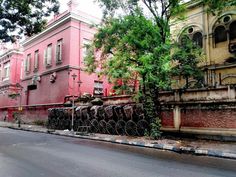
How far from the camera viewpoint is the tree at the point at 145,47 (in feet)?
41.3

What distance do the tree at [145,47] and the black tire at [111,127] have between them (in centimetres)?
298

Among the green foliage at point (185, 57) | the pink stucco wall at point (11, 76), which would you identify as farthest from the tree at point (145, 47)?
the pink stucco wall at point (11, 76)

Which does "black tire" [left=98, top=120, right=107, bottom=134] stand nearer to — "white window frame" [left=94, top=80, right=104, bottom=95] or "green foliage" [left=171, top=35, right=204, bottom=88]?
"green foliage" [left=171, top=35, right=204, bottom=88]

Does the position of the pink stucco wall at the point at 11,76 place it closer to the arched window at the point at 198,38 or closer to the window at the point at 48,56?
the window at the point at 48,56

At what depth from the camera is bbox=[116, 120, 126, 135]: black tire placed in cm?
1560


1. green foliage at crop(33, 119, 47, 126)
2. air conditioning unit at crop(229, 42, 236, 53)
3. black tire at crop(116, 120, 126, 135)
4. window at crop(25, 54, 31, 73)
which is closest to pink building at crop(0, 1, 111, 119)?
window at crop(25, 54, 31, 73)

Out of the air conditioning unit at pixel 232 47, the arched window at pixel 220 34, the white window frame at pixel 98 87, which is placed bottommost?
the white window frame at pixel 98 87

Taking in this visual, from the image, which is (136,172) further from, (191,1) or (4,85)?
(4,85)

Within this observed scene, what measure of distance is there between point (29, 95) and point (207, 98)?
2259cm

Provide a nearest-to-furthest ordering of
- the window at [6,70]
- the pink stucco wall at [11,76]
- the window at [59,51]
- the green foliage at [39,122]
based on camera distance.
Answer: the window at [59,51] < the green foliage at [39,122] < the pink stucco wall at [11,76] < the window at [6,70]

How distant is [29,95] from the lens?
29.4m

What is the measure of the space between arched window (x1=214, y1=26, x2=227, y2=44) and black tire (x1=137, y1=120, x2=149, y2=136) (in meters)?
8.44

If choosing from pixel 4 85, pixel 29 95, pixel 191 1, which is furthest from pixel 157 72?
pixel 4 85

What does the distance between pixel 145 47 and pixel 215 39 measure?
749 cm
